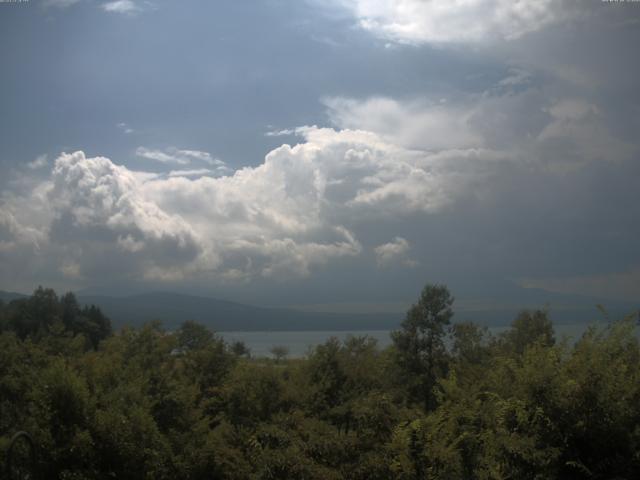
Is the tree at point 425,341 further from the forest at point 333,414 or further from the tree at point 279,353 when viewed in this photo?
the tree at point 279,353

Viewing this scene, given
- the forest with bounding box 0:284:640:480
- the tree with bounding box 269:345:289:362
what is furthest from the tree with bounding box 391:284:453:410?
the tree with bounding box 269:345:289:362

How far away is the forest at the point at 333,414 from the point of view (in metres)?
12.0

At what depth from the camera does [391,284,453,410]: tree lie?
37875mm

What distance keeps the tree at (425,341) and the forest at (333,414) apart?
0.13 m

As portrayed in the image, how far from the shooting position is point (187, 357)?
35875mm

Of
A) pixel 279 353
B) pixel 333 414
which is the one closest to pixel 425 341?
pixel 279 353

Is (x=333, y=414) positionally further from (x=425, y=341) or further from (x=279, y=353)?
(x=425, y=341)

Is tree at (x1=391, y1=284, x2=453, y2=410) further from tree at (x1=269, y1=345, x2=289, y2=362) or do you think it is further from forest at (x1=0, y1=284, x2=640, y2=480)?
tree at (x1=269, y1=345, x2=289, y2=362)

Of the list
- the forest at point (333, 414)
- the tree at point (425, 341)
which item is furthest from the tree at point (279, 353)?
the tree at point (425, 341)

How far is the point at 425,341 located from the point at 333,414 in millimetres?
14848

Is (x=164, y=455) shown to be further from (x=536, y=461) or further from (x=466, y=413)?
(x=536, y=461)

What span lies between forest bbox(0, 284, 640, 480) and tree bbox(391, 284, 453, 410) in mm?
127

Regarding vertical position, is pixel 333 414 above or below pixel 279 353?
below

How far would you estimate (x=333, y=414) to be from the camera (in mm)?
25875
